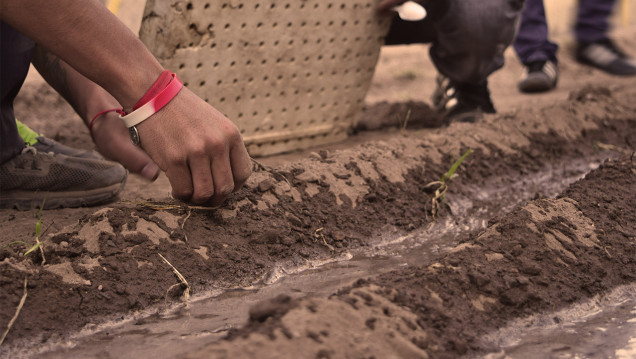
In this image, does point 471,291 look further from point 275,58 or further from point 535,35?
point 535,35

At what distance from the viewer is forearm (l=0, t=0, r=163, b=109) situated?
164cm

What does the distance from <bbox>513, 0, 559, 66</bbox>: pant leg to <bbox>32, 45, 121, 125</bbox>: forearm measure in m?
3.33

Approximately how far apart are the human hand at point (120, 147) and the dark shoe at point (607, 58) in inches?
161

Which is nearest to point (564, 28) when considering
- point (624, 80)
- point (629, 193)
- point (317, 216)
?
point (624, 80)

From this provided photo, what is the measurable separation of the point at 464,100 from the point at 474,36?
1.97ft

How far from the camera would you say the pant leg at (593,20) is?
517 centimetres

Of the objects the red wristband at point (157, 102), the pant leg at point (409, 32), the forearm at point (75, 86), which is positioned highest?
the red wristband at point (157, 102)

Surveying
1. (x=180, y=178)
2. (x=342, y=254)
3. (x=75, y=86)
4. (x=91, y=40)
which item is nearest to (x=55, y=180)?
(x=75, y=86)

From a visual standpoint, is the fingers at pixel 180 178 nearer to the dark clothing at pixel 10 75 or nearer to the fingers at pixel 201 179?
the fingers at pixel 201 179

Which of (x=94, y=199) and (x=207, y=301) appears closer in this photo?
(x=207, y=301)

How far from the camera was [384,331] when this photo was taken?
1589mm

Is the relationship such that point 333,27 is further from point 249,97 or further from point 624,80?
point 624,80

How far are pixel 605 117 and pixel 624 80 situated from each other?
153 cm

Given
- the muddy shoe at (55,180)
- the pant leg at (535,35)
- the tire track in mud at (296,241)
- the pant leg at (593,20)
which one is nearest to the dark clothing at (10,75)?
the muddy shoe at (55,180)
